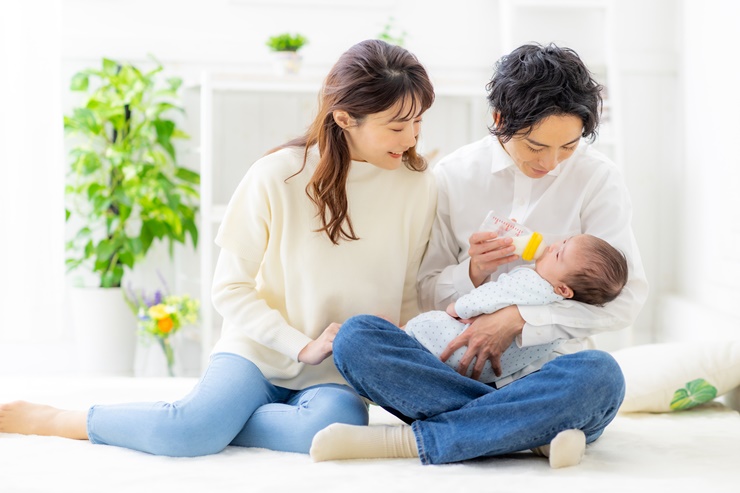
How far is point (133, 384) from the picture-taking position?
2188 mm

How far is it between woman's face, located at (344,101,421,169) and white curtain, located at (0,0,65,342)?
5.53 ft

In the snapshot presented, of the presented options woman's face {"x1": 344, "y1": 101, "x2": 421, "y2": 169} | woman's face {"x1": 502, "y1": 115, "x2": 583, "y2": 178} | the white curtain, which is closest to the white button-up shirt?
woman's face {"x1": 502, "y1": 115, "x2": 583, "y2": 178}

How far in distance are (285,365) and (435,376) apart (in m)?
0.36

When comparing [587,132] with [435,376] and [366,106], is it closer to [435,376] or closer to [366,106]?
[366,106]

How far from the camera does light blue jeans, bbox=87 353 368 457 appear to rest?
1613 mm

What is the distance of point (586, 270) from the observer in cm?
167

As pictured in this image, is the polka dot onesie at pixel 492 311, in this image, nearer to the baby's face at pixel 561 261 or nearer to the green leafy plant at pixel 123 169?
the baby's face at pixel 561 261

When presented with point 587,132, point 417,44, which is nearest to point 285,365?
point 587,132

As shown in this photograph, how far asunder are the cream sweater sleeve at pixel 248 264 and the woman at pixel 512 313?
0.20m

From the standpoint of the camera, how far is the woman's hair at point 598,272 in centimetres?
167

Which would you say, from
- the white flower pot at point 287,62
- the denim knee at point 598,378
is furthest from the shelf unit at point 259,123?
the denim knee at point 598,378

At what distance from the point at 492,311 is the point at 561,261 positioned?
17 centimetres

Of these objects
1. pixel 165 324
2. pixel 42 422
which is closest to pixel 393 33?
pixel 165 324

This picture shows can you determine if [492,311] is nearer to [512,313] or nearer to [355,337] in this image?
[512,313]
